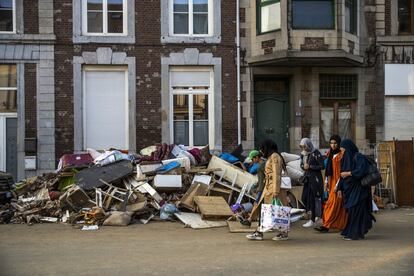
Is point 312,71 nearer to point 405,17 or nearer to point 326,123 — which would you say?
point 326,123

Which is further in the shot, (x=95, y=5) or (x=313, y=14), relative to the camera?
(x=95, y=5)

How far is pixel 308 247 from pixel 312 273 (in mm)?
1961

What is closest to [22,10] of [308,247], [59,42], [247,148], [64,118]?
[59,42]

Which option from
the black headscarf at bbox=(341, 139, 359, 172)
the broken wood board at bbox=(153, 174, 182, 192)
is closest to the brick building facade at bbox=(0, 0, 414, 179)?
the broken wood board at bbox=(153, 174, 182, 192)

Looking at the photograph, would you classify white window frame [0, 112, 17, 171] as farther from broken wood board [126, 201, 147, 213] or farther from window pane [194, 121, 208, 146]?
broken wood board [126, 201, 147, 213]

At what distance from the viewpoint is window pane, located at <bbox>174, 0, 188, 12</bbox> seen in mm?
18328

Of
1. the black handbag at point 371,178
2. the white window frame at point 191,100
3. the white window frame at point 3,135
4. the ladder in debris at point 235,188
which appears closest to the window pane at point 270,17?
the white window frame at point 191,100

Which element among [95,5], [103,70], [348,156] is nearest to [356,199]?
[348,156]

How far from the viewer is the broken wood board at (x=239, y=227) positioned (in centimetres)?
1102

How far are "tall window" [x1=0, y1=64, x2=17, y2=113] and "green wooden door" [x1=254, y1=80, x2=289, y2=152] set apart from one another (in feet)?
25.7

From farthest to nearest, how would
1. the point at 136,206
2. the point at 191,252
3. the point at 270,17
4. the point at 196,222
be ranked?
the point at 270,17
the point at 136,206
the point at 196,222
the point at 191,252

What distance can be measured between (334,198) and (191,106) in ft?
28.5

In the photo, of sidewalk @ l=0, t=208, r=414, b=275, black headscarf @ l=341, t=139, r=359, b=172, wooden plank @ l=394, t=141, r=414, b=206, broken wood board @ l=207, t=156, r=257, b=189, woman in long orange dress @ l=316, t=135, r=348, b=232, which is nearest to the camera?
→ sidewalk @ l=0, t=208, r=414, b=275

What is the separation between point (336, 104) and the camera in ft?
61.8
